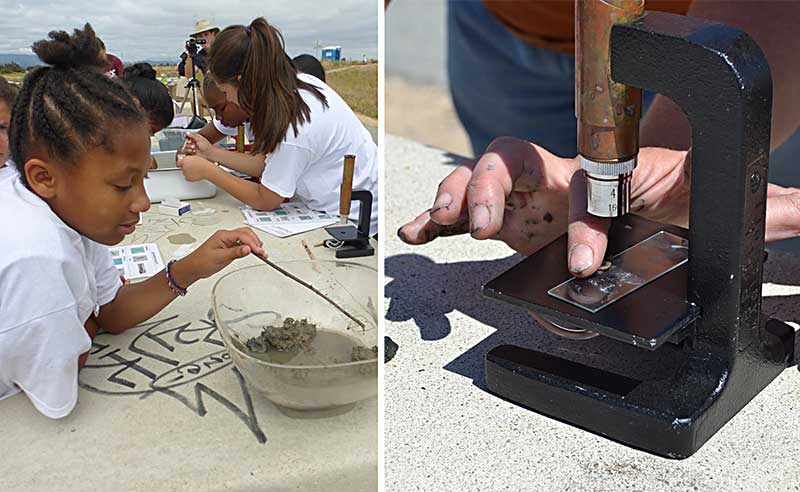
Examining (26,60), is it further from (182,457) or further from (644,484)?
(644,484)

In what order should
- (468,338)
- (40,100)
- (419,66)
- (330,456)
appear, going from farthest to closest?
(419,66) → (468,338) → (330,456) → (40,100)

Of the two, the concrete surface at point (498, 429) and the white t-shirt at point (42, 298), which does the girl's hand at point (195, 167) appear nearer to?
the white t-shirt at point (42, 298)

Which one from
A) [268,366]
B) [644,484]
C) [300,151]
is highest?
[300,151]

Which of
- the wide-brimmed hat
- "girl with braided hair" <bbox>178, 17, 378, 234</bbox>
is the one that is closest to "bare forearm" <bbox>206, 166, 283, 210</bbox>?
"girl with braided hair" <bbox>178, 17, 378, 234</bbox>

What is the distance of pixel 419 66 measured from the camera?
394 cm

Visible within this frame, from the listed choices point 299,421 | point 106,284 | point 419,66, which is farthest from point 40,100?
point 419,66

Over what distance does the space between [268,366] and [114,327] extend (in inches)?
4.4

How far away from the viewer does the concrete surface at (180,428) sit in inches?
22.6

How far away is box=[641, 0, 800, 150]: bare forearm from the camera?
105 centimetres

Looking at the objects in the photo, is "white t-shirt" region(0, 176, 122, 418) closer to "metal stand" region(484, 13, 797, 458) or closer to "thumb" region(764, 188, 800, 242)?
"metal stand" region(484, 13, 797, 458)

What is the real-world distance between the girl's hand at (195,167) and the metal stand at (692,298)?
26cm

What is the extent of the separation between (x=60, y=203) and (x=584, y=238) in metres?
0.43

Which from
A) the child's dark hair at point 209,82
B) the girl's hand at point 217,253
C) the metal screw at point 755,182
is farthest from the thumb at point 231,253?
the metal screw at point 755,182

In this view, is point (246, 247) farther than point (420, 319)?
No
